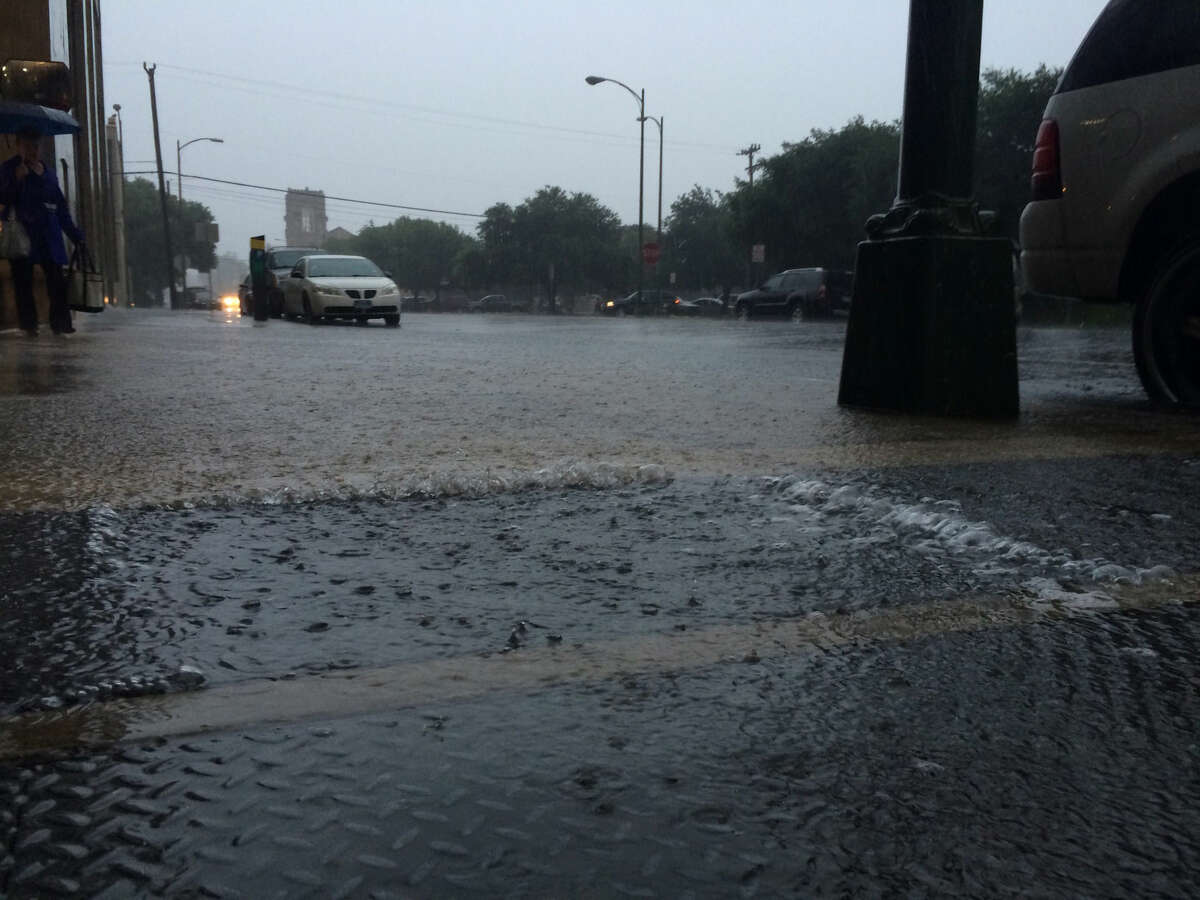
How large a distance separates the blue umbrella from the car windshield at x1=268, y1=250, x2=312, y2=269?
17.9 m

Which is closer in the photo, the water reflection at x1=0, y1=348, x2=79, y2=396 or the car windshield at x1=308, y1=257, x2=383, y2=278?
the water reflection at x1=0, y1=348, x2=79, y2=396

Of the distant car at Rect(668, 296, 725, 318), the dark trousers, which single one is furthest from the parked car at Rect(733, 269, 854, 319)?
the dark trousers

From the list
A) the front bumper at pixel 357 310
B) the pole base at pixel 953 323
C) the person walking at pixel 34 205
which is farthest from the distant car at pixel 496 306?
the pole base at pixel 953 323

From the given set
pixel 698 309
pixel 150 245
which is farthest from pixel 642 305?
pixel 150 245

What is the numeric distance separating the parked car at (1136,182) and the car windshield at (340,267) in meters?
19.5

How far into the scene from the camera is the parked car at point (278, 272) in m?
26.5

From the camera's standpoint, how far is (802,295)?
3338 centimetres

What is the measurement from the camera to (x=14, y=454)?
4070 millimetres

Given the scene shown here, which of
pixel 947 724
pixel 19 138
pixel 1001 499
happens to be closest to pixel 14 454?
pixel 1001 499

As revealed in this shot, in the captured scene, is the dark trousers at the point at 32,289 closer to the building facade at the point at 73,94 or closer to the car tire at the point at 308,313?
the building facade at the point at 73,94

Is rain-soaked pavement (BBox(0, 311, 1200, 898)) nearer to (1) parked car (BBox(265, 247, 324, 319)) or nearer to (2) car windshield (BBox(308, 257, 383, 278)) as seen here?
(2) car windshield (BBox(308, 257, 383, 278))

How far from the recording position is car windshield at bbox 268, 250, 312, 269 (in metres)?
28.3

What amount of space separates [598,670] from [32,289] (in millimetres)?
10904

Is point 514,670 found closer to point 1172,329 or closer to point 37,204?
point 1172,329
